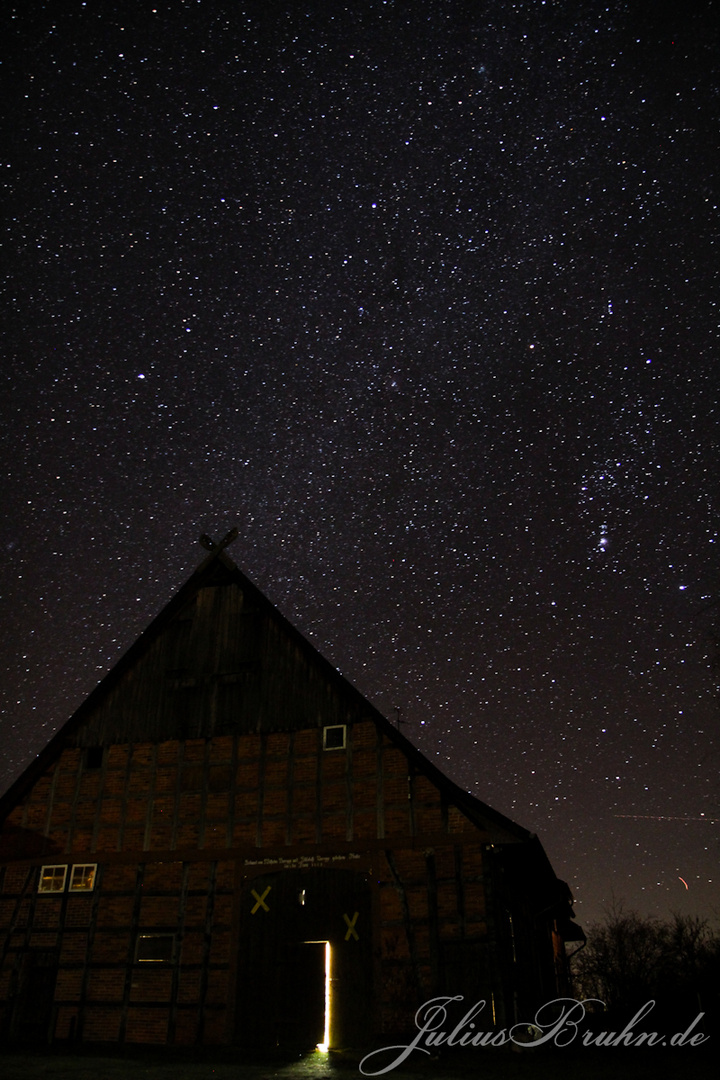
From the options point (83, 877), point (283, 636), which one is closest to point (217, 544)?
point (283, 636)

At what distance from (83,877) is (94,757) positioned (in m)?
2.71

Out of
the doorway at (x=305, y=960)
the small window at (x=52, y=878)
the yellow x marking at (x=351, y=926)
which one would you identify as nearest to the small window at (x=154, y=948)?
the doorway at (x=305, y=960)

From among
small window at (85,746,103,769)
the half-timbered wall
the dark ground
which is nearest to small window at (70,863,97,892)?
the half-timbered wall

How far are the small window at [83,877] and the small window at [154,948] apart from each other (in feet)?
5.72

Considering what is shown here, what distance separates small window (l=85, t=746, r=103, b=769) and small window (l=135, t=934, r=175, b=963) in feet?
13.3

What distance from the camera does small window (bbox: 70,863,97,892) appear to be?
17438 millimetres

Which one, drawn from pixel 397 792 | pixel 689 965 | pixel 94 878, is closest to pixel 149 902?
pixel 94 878

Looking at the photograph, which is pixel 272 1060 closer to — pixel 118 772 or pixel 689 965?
pixel 118 772

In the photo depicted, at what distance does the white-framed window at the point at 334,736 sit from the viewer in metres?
17.4

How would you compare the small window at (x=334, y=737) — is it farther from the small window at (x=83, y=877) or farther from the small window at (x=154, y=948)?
the small window at (x=83, y=877)

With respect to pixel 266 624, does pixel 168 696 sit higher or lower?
lower

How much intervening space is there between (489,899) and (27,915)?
10362 millimetres

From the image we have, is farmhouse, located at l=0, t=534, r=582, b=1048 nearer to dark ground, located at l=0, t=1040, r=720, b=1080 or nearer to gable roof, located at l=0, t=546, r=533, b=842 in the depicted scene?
gable roof, located at l=0, t=546, r=533, b=842

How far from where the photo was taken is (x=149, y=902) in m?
16.9
